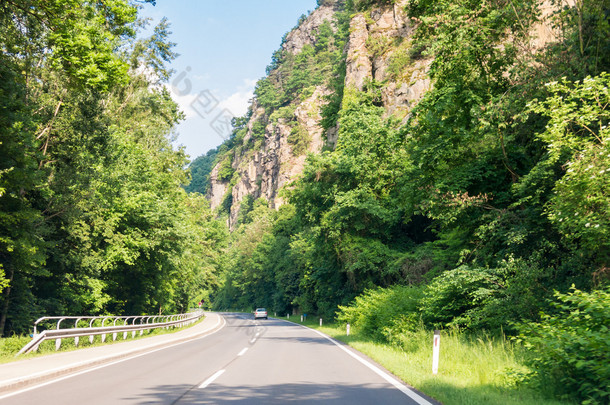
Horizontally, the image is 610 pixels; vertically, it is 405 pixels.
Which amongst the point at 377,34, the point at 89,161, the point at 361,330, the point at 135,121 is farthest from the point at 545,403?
the point at 377,34

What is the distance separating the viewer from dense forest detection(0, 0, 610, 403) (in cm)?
1235

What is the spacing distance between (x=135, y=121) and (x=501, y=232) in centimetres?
2928

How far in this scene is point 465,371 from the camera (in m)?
9.99

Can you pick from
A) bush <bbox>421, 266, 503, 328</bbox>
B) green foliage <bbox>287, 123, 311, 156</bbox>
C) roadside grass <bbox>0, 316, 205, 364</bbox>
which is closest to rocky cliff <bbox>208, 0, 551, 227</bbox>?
green foliage <bbox>287, 123, 311, 156</bbox>

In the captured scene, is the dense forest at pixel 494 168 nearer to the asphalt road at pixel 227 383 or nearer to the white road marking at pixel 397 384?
the white road marking at pixel 397 384

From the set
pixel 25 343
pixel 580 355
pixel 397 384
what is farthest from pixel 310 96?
pixel 580 355

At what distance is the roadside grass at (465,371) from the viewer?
7.41m

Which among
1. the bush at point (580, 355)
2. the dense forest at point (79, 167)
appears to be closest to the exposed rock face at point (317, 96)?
the dense forest at point (79, 167)

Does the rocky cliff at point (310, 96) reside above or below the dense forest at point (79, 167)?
above

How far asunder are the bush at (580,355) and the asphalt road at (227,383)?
2.08m

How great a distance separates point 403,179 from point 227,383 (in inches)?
604

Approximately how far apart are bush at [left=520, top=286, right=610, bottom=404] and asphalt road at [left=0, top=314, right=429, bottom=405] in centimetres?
208

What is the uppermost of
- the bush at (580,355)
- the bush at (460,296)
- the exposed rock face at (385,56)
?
the exposed rock face at (385,56)

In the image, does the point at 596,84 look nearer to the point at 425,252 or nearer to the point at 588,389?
the point at 588,389
